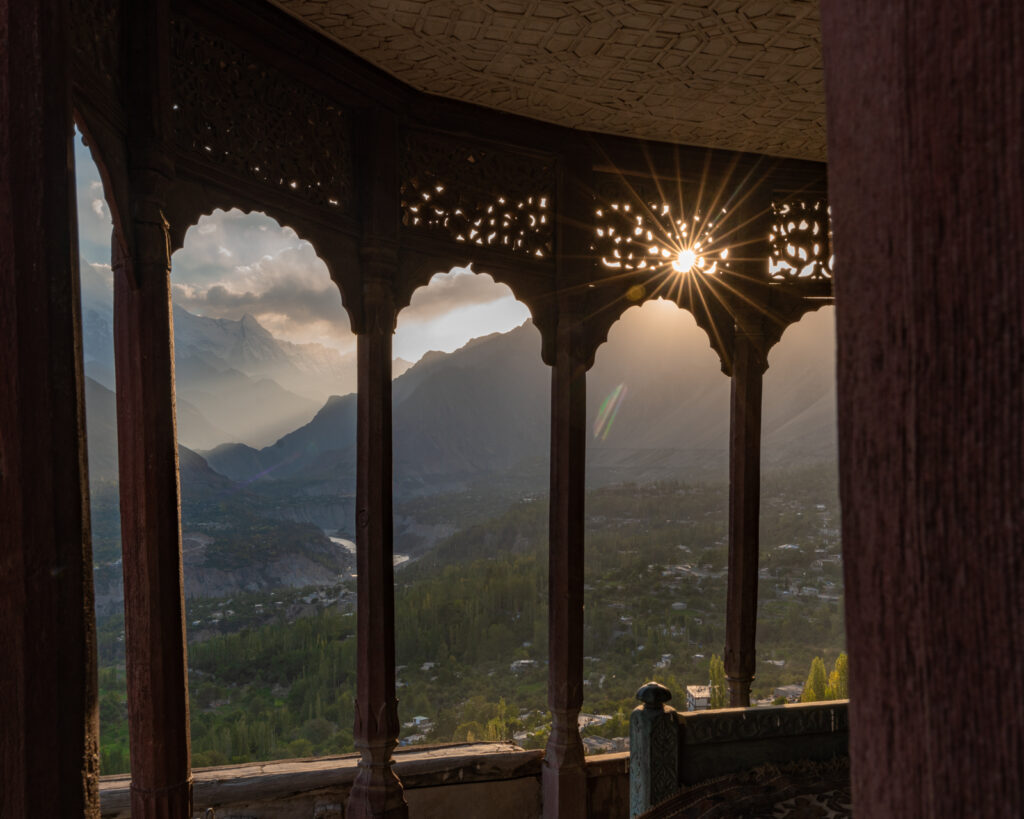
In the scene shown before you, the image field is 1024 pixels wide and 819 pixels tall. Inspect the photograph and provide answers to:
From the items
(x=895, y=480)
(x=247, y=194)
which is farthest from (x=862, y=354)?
(x=247, y=194)

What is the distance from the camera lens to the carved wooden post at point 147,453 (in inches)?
109

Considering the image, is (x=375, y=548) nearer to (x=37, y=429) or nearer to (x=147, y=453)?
(x=147, y=453)

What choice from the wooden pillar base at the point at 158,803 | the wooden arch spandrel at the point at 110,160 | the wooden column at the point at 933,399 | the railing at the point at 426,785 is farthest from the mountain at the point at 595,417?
the wooden column at the point at 933,399

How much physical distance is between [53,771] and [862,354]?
3.26 ft

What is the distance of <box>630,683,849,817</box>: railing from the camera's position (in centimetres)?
363

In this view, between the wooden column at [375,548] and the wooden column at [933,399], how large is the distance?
393 centimetres

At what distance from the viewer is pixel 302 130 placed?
3938 millimetres

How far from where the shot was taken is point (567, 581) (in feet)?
16.3

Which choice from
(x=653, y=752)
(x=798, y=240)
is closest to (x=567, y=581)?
(x=653, y=752)

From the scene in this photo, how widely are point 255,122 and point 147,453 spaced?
174 centimetres

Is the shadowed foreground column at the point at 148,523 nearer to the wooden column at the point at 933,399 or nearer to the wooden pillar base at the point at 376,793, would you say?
the wooden pillar base at the point at 376,793

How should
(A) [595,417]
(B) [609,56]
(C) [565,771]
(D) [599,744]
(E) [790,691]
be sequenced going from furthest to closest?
(A) [595,417] → (E) [790,691] → (D) [599,744] → (C) [565,771] → (B) [609,56]

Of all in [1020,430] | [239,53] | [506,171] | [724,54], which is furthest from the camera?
[506,171]

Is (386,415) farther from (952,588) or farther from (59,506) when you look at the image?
(952,588)
